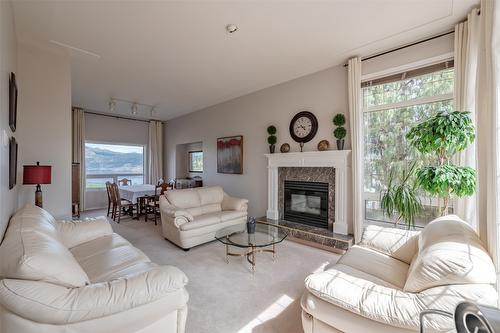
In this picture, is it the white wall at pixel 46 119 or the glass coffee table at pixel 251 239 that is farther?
the white wall at pixel 46 119

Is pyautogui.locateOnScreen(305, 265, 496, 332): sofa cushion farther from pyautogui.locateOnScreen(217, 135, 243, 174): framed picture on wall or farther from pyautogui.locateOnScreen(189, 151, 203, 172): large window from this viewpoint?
pyautogui.locateOnScreen(189, 151, 203, 172): large window

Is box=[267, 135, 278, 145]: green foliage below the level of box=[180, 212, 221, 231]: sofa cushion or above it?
above

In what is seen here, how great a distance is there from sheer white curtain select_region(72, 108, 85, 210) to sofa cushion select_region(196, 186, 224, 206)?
13.7 ft

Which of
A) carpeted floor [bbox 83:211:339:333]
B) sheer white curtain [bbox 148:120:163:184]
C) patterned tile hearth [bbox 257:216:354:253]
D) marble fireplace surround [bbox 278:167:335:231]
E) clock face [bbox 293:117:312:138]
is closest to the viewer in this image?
carpeted floor [bbox 83:211:339:333]

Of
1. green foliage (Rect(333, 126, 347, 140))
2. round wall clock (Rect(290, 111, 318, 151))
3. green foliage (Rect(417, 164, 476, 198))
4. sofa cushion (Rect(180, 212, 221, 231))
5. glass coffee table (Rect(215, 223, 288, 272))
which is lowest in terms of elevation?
glass coffee table (Rect(215, 223, 288, 272))

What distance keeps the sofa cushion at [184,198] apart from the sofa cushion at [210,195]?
0.28 feet

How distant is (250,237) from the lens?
9.90 feet

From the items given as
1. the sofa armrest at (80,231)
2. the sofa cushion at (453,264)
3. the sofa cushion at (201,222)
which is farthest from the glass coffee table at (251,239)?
the sofa cushion at (453,264)

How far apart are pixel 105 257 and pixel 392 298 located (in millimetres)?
2307

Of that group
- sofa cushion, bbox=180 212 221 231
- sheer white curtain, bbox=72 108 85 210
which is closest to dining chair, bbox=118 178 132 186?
sheer white curtain, bbox=72 108 85 210

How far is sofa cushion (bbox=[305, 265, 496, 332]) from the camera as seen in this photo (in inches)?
42.3

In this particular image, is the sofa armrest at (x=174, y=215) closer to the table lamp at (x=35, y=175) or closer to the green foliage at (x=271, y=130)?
the table lamp at (x=35, y=175)

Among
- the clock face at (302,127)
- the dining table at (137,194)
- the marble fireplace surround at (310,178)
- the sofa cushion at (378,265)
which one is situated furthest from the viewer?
the dining table at (137,194)

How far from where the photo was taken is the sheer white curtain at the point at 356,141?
3414 mm
